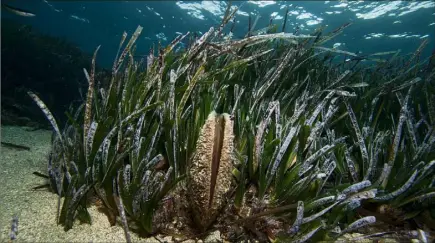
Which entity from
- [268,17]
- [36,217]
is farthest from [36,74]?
[268,17]

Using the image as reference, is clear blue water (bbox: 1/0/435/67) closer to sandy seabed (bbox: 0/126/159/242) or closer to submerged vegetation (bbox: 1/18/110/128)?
submerged vegetation (bbox: 1/18/110/128)

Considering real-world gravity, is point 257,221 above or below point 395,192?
below

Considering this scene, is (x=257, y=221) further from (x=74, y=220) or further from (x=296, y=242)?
(x=74, y=220)

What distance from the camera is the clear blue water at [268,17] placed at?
24719 mm

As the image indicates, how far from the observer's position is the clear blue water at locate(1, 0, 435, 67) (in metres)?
24.7

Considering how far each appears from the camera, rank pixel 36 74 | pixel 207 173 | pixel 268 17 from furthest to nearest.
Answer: pixel 268 17 < pixel 36 74 < pixel 207 173

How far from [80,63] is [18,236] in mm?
11595

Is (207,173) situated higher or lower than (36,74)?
higher

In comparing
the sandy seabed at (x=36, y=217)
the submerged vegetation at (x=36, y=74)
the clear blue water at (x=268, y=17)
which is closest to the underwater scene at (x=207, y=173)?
the sandy seabed at (x=36, y=217)

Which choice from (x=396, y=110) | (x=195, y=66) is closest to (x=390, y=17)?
(x=396, y=110)

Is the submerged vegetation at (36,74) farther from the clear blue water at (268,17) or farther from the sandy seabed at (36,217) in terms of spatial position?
the clear blue water at (268,17)

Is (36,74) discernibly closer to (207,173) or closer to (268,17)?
(207,173)

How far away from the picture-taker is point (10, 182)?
191 cm

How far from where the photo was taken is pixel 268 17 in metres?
28.8
